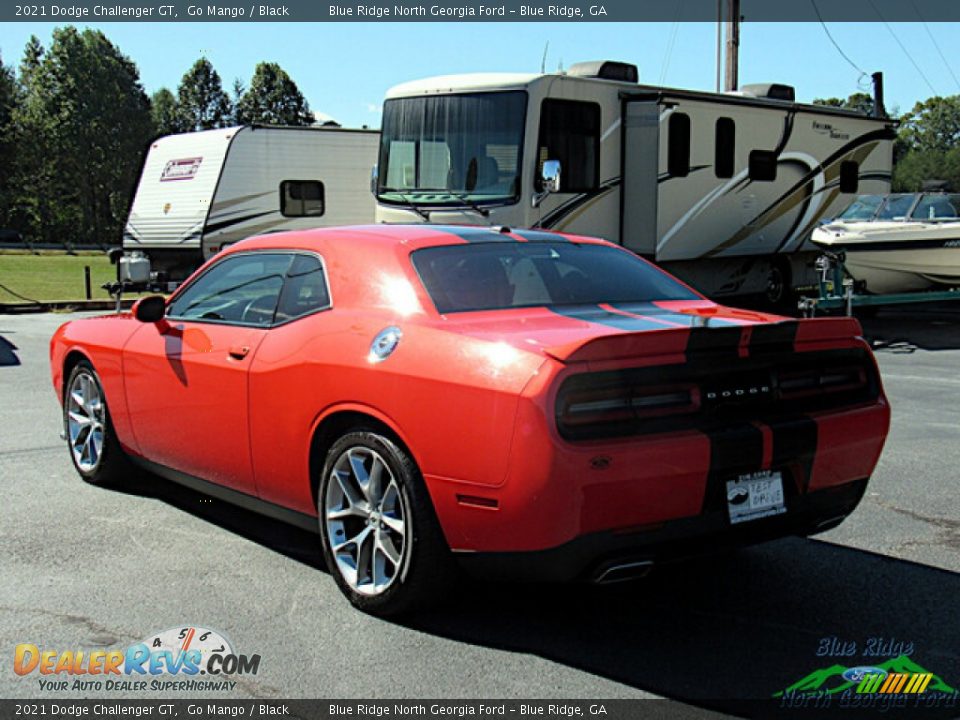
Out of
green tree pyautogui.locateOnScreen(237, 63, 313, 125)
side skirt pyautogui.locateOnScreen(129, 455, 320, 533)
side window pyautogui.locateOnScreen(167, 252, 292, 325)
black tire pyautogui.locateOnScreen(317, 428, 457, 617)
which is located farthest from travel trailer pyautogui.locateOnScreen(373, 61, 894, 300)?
green tree pyautogui.locateOnScreen(237, 63, 313, 125)

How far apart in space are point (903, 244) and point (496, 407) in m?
13.6

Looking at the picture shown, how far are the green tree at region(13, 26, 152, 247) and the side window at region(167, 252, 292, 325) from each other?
8122 cm

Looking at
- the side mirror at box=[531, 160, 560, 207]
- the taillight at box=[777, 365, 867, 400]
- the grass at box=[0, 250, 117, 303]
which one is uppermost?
the side mirror at box=[531, 160, 560, 207]

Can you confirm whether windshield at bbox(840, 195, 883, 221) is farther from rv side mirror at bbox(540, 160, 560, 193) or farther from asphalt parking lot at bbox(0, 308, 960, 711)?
asphalt parking lot at bbox(0, 308, 960, 711)

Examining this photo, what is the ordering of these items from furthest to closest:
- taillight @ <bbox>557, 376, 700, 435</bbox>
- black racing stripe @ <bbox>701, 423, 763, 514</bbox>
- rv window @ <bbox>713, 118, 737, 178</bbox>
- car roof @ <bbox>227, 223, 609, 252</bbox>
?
1. rv window @ <bbox>713, 118, 737, 178</bbox>
2. car roof @ <bbox>227, 223, 609, 252</bbox>
3. black racing stripe @ <bbox>701, 423, 763, 514</bbox>
4. taillight @ <bbox>557, 376, 700, 435</bbox>

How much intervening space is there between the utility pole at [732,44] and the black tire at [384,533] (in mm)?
21871

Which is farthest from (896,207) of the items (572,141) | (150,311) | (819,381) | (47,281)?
(47,281)

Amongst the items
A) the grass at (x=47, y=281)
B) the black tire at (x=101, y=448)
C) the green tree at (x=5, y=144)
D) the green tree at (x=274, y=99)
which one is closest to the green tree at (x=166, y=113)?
the green tree at (x=274, y=99)

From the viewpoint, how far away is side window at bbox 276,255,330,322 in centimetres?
495

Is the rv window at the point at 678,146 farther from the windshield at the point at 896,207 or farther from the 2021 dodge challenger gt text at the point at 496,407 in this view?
the 2021 dodge challenger gt text at the point at 496,407

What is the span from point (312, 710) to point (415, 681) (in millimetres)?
379

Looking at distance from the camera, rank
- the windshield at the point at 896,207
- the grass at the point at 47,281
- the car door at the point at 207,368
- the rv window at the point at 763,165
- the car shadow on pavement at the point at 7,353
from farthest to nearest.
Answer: the grass at the point at 47,281, the rv window at the point at 763,165, the windshield at the point at 896,207, the car shadow on pavement at the point at 7,353, the car door at the point at 207,368

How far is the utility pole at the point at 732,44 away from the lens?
24.9m

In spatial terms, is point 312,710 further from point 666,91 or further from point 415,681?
point 666,91
